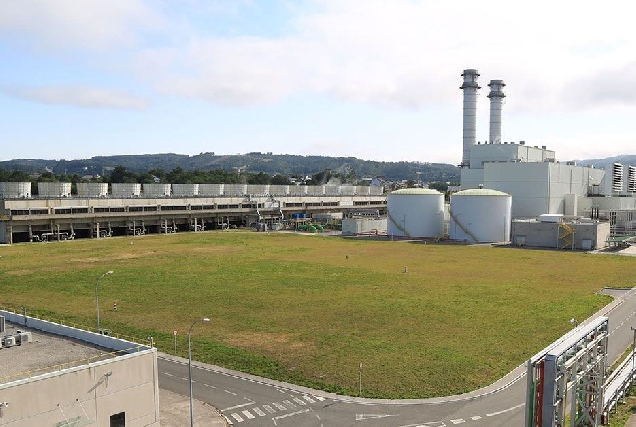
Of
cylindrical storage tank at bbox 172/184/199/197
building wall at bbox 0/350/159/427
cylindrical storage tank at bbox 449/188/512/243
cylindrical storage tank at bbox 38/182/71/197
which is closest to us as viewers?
building wall at bbox 0/350/159/427

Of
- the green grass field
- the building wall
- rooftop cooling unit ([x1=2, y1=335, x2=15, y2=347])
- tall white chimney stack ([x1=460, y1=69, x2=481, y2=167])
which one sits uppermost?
tall white chimney stack ([x1=460, y1=69, x2=481, y2=167])

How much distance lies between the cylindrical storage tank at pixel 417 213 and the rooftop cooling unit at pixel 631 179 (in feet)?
184

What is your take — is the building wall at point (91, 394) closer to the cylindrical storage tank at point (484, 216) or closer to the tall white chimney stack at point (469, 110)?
the cylindrical storage tank at point (484, 216)

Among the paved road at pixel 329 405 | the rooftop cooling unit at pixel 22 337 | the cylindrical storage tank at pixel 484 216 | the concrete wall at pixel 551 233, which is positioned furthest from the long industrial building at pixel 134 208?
the rooftop cooling unit at pixel 22 337

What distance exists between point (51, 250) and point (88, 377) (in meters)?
87.6

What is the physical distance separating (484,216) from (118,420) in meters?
104

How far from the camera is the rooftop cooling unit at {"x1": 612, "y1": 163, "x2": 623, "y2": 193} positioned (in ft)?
449

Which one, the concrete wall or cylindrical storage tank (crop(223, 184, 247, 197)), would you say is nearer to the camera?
the concrete wall

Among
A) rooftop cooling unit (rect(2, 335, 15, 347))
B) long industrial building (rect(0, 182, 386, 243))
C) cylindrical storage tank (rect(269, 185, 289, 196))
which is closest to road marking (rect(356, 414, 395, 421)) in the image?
rooftop cooling unit (rect(2, 335, 15, 347))

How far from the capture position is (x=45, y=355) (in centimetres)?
2472

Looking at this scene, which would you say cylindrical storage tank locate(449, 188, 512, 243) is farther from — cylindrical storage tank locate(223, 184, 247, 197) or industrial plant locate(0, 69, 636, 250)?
cylindrical storage tank locate(223, 184, 247, 197)

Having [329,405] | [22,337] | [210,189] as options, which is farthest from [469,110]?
[22,337]

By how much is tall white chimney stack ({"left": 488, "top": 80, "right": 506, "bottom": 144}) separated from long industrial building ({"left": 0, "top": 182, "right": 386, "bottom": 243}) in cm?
5369

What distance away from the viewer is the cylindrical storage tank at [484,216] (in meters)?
116
